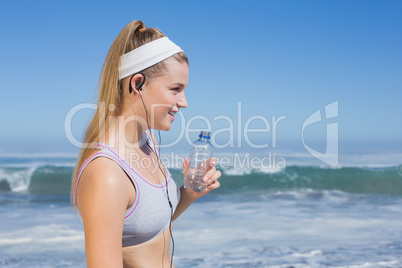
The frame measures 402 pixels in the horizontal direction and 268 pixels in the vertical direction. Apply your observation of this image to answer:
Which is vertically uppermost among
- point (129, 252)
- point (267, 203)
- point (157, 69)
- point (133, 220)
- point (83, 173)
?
point (157, 69)

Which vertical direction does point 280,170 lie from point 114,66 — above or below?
below

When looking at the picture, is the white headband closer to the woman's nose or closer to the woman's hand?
the woman's nose

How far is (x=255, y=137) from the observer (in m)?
28.5

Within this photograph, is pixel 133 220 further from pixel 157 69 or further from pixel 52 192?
pixel 52 192

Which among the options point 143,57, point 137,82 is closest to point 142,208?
point 137,82

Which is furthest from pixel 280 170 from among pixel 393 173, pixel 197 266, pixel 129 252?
pixel 129 252

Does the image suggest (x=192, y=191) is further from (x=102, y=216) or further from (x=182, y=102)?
(x=102, y=216)

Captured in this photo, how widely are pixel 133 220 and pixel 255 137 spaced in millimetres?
27133

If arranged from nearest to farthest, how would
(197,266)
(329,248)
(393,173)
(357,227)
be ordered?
(197,266), (329,248), (357,227), (393,173)

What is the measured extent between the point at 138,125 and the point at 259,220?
301 inches

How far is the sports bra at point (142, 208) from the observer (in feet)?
5.18

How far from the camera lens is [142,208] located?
1648 millimetres

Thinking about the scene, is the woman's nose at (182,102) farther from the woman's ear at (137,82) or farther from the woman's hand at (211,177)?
the woman's hand at (211,177)

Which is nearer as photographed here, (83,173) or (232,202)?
(83,173)
